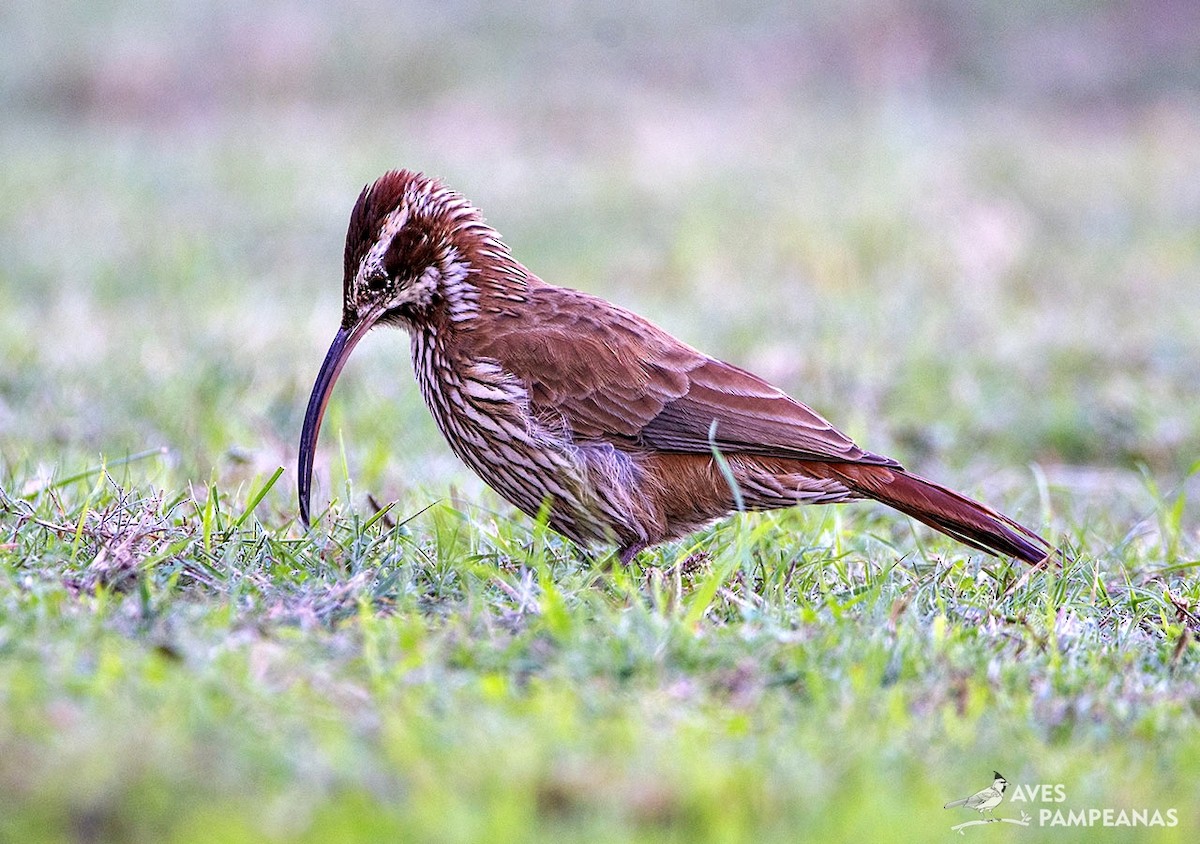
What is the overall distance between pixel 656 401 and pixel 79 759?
2432mm

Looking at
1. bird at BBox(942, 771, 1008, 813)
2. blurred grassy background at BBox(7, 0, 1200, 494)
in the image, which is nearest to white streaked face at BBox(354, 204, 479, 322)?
blurred grassy background at BBox(7, 0, 1200, 494)

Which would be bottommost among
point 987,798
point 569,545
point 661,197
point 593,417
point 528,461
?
point 987,798

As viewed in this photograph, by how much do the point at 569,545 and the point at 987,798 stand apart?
2.03 metres

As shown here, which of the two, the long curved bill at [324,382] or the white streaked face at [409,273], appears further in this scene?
the white streaked face at [409,273]

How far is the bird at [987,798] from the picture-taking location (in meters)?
2.66

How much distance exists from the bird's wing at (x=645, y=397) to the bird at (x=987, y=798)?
1685 millimetres

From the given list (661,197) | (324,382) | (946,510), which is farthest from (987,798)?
(661,197)

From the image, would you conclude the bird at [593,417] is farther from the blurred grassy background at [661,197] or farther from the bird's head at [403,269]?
the blurred grassy background at [661,197]

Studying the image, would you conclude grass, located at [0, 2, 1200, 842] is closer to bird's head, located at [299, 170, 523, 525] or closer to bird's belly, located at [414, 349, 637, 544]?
bird's belly, located at [414, 349, 637, 544]

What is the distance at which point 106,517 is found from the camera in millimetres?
3859

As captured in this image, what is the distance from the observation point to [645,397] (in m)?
4.47

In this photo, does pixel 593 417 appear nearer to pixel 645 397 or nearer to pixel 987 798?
pixel 645 397

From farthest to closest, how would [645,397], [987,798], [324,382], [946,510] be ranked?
1. [324,382]
2. [645,397]
3. [946,510]
4. [987,798]

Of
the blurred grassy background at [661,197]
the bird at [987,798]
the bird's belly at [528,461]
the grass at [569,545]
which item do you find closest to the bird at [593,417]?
the bird's belly at [528,461]
